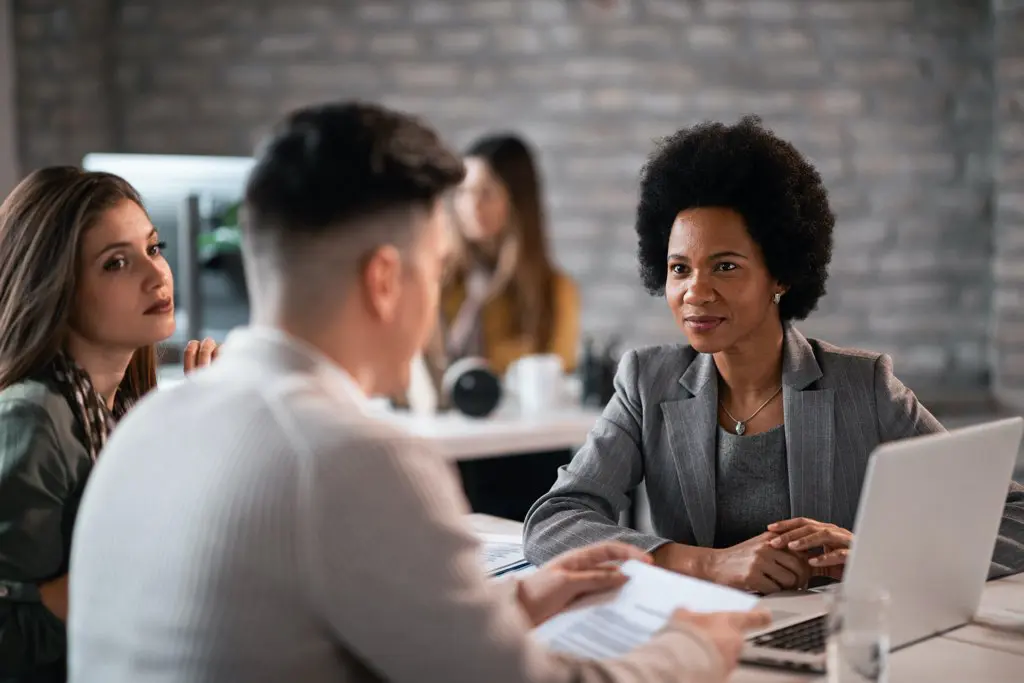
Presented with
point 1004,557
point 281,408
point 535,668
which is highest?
point 281,408

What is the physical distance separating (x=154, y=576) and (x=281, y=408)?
0.19m

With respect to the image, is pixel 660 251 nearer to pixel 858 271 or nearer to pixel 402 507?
pixel 402 507

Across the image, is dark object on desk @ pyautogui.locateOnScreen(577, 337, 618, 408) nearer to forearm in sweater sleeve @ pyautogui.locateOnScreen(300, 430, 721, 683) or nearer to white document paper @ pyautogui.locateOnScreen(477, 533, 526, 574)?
white document paper @ pyautogui.locateOnScreen(477, 533, 526, 574)

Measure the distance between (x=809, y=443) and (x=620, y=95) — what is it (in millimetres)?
2900

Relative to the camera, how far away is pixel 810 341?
210 centimetres

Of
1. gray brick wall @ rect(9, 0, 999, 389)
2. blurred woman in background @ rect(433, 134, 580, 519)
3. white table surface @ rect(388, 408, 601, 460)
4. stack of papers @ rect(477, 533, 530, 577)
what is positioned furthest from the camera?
gray brick wall @ rect(9, 0, 999, 389)

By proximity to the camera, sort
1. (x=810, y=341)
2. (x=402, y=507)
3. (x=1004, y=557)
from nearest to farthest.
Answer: (x=402, y=507) < (x=1004, y=557) < (x=810, y=341)

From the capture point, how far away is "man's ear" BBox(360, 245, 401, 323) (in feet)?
3.75

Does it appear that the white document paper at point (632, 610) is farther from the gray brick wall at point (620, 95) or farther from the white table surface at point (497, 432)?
the gray brick wall at point (620, 95)

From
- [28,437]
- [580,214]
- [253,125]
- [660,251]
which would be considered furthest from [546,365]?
[28,437]

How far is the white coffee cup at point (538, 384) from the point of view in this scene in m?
3.66

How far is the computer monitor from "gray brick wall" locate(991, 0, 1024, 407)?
259 centimetres

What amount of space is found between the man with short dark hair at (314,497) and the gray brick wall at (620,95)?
138 inches

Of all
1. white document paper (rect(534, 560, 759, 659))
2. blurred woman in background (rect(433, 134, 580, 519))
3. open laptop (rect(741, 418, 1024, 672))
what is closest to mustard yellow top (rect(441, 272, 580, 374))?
blurred woman in background (rect(433, 134, 580, 519))
